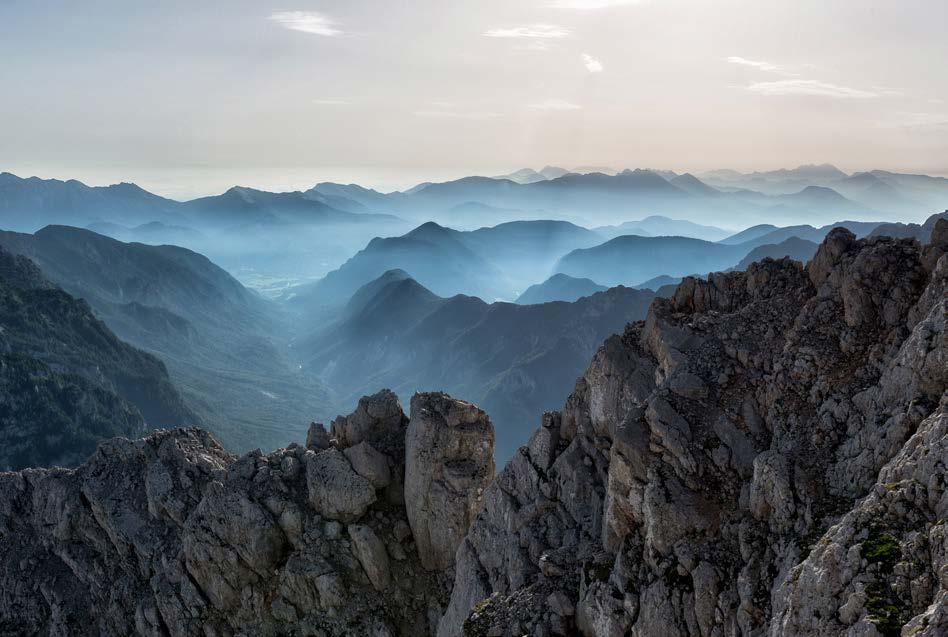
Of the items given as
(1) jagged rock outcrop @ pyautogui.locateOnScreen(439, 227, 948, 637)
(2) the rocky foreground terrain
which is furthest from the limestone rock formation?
(1) jagged rock outcrop @ pyautogui.locateOnScreen(439, 227, 948, 637)

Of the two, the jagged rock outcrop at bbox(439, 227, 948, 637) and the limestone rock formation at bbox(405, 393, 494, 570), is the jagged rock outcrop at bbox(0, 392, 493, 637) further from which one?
the jagged rock outcrop at bbox(439, 227, 948, 637)

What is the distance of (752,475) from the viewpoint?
1038 inches

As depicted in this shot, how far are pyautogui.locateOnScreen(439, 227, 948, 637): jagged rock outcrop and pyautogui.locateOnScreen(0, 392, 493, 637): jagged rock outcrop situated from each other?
483 inches

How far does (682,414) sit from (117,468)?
55.3m

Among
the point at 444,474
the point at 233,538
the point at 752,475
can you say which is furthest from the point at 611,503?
the point at 233,538

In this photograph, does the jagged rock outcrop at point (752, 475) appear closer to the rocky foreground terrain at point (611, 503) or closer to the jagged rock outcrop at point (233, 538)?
the rocky foreground terrain at point (611, 503)

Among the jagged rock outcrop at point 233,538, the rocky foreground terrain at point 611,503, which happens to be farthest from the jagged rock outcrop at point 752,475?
the jagged rock outcrop at point 233,538

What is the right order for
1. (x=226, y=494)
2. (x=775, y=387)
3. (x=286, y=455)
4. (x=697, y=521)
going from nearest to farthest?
(x=697, y=521) < (x=775, y=387) < (x=226, y=494) < (x=286, y=455)

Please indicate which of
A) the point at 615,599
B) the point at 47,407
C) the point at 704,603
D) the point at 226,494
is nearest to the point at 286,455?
the point at 226,494

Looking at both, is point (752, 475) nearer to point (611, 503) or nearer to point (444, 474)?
point (611, 503)

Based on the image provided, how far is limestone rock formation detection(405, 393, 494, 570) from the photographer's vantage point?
50.2 meters

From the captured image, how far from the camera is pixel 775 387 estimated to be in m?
28.4

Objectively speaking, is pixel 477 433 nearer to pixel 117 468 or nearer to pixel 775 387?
pixel 775 387

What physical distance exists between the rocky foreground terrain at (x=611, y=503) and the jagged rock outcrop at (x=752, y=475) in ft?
0.31
